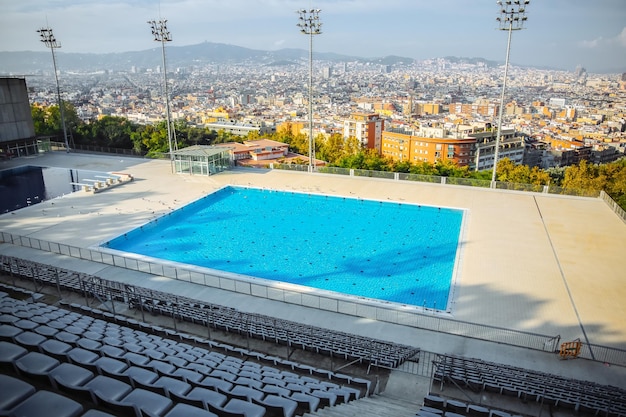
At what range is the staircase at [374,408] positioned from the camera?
5660mm

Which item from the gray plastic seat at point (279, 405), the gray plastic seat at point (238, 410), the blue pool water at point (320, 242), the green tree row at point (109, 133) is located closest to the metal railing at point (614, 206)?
the blue pool water at point (320, 242)

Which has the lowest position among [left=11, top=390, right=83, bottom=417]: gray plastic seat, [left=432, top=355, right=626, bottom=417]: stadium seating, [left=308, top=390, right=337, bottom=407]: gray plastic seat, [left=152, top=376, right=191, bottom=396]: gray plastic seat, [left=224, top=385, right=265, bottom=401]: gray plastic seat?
[left=432, top=355, right=626, bottom=417]: stadium seating

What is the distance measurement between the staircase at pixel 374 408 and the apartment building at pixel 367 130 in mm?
96310

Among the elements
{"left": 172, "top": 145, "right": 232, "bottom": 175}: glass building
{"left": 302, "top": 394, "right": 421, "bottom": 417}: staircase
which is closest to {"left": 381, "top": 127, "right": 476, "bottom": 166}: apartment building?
{"left": 172, "top": 145, "right": 232, "bottom": 175}: glass building

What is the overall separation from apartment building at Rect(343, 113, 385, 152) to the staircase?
9631cm

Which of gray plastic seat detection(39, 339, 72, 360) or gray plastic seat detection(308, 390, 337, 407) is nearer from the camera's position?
gray plastic seat detection(39, 339, 72, 360)

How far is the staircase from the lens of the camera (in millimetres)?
5660

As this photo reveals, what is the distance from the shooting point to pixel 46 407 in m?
3.34

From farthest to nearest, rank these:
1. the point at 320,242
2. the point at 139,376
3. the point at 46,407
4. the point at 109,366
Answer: the point at 320,242 < the point at 109,366 < the point at 139,376 < the point at 46,407

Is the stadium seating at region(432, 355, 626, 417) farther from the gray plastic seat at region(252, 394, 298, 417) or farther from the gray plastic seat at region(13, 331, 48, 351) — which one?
the gray plastic seat at region(13, 331, 48, 351)

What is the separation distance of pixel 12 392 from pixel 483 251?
15973 mm

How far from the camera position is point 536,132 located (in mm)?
128250

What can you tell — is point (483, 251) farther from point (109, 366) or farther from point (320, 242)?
point (109, 366)

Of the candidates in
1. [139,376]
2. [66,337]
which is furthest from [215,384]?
[66,337]
